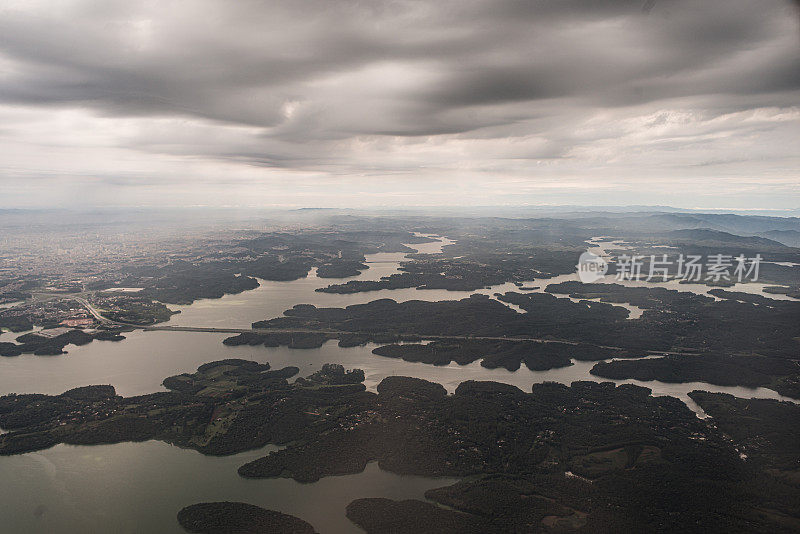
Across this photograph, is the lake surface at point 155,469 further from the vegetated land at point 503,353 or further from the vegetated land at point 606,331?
the vegetated land at point 606,331

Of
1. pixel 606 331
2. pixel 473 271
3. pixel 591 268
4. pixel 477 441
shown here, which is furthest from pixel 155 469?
pixel 591 268

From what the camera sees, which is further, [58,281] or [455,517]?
[58,281]

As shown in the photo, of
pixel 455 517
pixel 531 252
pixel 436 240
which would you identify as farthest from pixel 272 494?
Result: pixel 436 240

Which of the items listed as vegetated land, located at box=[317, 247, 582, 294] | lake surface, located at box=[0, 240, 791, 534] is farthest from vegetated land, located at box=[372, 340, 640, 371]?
vegetated land, located at box=[317, 247, 582, 294]

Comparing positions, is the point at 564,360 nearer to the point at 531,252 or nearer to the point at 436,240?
the point at 531,252

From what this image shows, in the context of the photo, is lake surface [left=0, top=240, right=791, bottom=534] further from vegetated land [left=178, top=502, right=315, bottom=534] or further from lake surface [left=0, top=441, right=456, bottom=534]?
vegetated land [left=178, top=502, right=315, bottom=534]

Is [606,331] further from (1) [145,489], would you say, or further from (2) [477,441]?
(1) [145,489]
